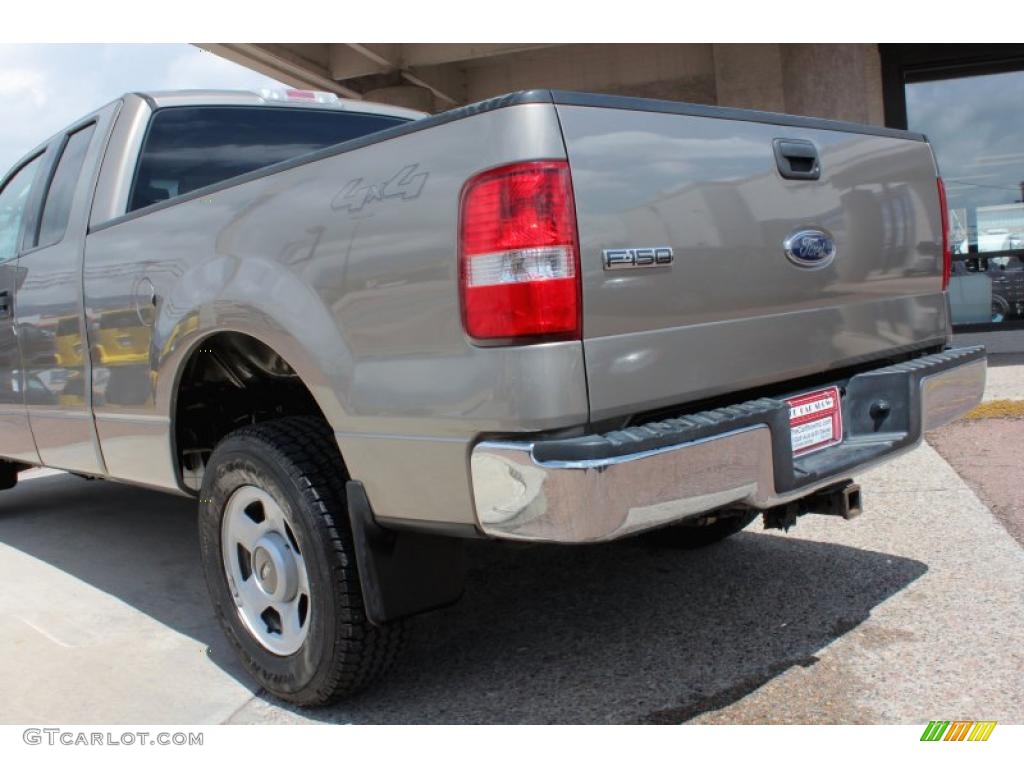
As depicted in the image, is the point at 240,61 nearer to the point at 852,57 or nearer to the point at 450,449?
the point at 852,57

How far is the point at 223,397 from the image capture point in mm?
3412

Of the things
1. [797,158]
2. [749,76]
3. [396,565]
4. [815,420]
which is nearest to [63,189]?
[396,565]

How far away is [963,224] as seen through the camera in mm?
10070

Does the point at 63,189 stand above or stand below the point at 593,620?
above

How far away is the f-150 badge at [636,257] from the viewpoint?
220 centimetres

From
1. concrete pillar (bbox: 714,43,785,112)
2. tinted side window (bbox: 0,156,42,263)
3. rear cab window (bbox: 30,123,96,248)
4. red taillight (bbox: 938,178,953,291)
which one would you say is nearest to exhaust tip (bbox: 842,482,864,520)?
red taillight (bbox: 938,178,953,291)

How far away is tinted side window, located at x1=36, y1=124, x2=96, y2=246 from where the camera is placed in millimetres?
3896

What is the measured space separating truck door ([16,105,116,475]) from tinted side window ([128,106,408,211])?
0.68 ft

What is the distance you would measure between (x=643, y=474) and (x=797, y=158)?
44.4 inches

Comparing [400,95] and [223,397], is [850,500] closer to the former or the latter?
[223,397]

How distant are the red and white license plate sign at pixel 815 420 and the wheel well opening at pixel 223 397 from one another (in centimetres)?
145

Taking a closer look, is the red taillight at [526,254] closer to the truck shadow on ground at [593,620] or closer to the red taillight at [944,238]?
the truck shadow on ground at [593,620]
